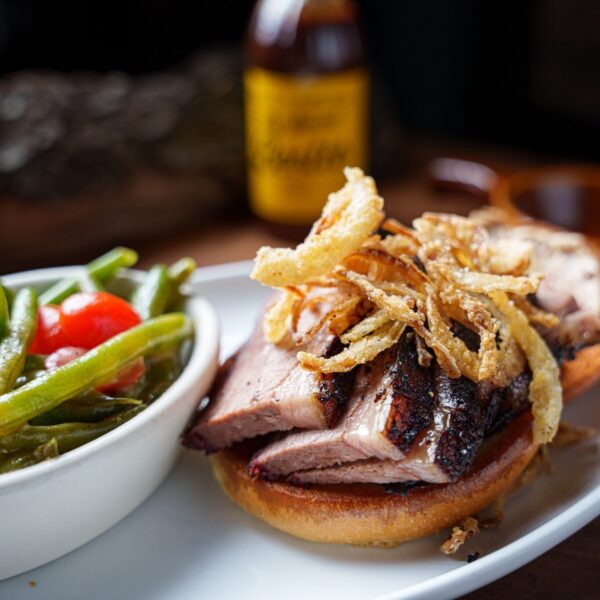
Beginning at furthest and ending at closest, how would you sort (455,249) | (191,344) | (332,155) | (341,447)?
1. (332,155)
2. (191,344)
3. (455,249)
4. (341,447)

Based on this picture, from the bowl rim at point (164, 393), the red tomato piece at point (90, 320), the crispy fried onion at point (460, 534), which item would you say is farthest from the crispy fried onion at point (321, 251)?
the crispy fried onion at point (460, 534)

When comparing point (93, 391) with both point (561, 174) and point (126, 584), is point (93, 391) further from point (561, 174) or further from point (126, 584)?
point (561, 174)

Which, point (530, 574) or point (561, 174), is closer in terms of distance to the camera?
point (530, 574)

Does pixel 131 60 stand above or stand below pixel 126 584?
above

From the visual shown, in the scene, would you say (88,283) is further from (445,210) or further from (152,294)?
(445,210)

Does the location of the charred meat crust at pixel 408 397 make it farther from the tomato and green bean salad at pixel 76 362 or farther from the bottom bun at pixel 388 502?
the tomato and green bean salad at pixel 76 362

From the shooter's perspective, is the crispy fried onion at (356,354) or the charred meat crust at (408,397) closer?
the charred meat crust at (408,397)

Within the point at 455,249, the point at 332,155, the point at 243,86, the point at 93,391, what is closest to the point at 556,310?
the point at 455,249

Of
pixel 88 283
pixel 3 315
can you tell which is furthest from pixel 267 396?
pixel 88 283
